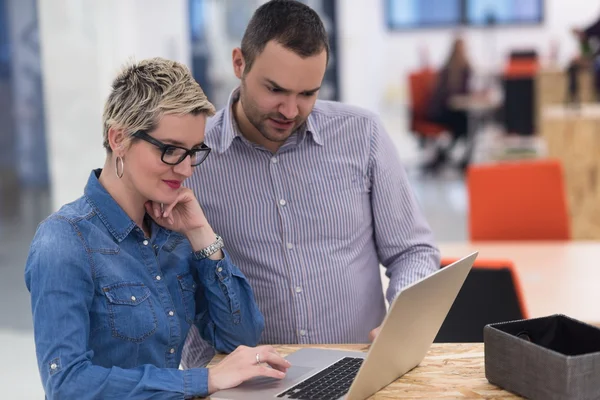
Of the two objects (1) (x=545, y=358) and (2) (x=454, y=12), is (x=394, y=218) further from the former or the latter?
(2) (x=454, y=12)

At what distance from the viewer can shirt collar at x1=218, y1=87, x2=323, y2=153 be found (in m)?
2.22

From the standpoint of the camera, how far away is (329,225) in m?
2.24

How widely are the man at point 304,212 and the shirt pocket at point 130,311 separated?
21.3 inches

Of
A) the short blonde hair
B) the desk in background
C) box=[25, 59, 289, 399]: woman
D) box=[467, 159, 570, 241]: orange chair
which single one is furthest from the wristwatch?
the desk in background

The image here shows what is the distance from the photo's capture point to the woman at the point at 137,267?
153cm

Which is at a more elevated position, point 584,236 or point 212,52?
point 212,52

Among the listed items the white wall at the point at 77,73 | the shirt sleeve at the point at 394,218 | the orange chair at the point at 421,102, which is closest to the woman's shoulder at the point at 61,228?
the shirt sleeve at the point at 394,218

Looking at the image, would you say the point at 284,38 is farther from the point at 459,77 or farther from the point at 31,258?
the point at 459,77

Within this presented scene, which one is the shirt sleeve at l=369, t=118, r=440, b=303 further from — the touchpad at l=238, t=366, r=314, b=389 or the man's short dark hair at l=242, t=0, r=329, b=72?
the touchpad at l=238, t=366, r=314, b=389

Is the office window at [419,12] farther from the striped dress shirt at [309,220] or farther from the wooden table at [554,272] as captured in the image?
the striped dress shirt at [309,220]

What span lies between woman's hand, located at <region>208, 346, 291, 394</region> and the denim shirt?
0.9 inches

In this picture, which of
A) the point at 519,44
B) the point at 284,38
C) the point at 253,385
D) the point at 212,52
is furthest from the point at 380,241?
the point at 519,44

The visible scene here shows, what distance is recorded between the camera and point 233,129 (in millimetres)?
2219

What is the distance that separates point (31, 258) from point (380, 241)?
103 centimetres
